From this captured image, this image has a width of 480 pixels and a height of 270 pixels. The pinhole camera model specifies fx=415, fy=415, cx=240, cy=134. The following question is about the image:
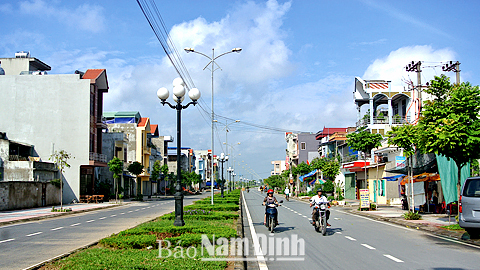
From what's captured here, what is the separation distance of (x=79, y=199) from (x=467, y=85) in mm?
37778

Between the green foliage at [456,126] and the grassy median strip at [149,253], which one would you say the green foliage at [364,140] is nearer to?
the green foliage at [456,126]

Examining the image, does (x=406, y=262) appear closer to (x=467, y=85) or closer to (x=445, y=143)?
(x=445, y=143)

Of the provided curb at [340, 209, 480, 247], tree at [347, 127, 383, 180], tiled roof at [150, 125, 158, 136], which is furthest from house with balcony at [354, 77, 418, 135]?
tiled roof at [150, 125, 158, 136]

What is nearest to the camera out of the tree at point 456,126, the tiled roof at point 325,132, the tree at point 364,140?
the tree at point 456,126

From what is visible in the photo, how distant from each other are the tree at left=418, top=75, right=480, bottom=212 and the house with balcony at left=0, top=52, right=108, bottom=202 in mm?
35516

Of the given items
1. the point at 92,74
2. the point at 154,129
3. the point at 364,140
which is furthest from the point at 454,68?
the point at 154,129

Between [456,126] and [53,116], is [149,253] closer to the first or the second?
[456,126]

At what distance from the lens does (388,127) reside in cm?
4353

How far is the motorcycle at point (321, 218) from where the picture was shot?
1434 centimetres

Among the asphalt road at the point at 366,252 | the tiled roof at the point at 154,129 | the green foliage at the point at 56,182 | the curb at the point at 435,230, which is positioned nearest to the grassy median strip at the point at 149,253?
the asphalt road at the point at 366,252

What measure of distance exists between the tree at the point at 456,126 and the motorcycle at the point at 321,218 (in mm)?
4818

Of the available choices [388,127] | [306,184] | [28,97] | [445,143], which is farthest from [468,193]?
[306,184]

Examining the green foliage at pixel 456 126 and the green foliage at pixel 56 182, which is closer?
the green foliage at pixel 456 126

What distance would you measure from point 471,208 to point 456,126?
362cm
